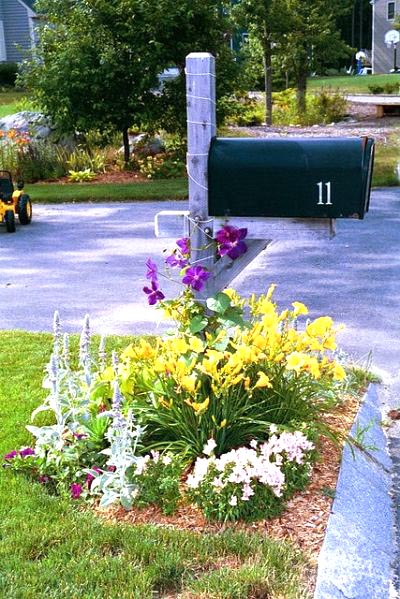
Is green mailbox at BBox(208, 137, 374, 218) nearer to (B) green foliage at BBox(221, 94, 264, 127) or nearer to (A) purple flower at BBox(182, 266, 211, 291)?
(A) purple flower at BBox(182, 266, 211, 291)

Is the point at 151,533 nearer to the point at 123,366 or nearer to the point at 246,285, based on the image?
the point at 123,366

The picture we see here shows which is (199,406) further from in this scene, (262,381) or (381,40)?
(381,40)

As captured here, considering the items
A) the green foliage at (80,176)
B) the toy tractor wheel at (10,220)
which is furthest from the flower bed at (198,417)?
the green foliage at (80,176)

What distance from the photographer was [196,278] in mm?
3650

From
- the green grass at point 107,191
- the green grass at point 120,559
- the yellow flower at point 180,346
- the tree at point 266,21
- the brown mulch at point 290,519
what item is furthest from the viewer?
the tree at point 266,21

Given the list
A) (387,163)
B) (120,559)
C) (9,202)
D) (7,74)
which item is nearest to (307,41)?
(387,163)

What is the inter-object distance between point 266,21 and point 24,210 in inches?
548

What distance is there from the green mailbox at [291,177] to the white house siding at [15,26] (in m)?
43.0

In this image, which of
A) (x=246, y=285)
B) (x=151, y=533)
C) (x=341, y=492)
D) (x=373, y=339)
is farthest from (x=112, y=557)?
(x=246, y=285)

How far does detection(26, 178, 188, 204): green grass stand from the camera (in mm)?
13766

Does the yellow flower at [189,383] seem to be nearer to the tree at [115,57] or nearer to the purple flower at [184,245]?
the purple flower at [184,245]

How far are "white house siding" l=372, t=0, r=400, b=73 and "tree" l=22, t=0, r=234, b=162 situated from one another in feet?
173

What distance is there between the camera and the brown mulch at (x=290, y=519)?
3.15 meters

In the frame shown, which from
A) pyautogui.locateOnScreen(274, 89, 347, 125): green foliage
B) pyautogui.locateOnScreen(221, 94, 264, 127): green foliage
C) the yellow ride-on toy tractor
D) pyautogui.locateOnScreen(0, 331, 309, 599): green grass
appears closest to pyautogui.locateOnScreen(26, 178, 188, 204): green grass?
pyautogui.locateOnScreen(221, 94, 264, 127): green foliage
